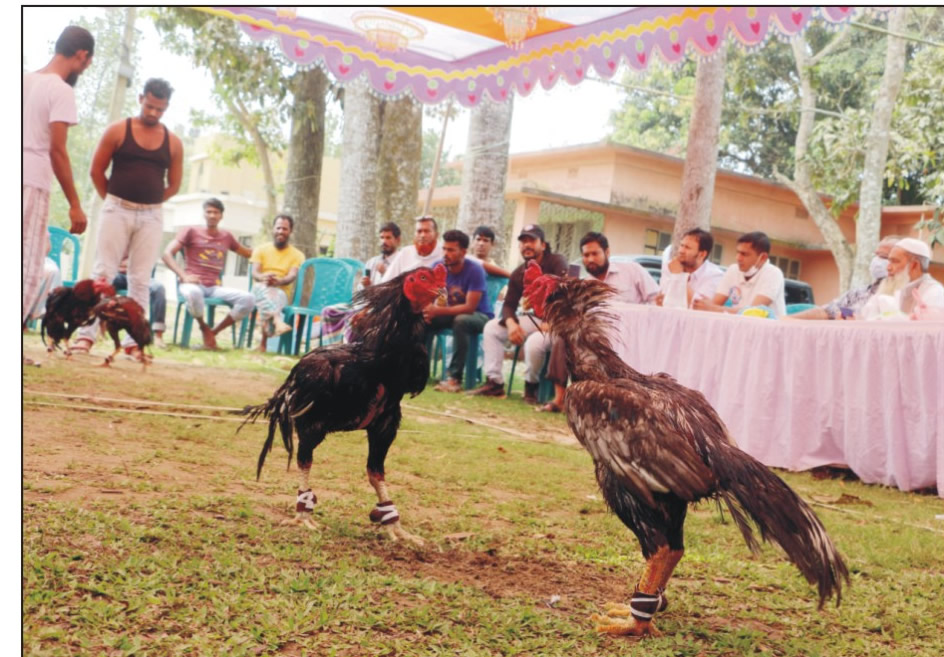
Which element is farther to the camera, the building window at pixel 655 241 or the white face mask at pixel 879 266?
the building window at pixel 655 241

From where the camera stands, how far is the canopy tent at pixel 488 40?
7.15 meters

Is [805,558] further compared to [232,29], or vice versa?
[232,29]

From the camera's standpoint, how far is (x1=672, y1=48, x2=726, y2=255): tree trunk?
1073 cm

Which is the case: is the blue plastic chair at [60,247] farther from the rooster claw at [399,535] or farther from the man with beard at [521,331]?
the rooster claw at [399,535]

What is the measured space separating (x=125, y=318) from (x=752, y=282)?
5.34 meters

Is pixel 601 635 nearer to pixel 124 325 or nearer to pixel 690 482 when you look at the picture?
pixel 690 482

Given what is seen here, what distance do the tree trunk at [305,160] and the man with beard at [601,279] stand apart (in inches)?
266

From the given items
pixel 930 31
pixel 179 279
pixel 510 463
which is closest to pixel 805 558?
pixel 510 463

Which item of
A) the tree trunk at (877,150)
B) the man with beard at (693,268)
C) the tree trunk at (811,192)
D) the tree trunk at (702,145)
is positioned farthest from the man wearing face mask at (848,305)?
the tree trunk at (811,192)

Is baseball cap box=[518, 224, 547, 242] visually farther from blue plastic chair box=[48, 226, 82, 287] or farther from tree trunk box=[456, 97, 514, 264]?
blue plastic chair box=[48, 226, 82, 287]

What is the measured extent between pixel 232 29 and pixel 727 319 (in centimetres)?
991

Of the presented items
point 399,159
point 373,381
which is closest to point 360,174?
point 399,159

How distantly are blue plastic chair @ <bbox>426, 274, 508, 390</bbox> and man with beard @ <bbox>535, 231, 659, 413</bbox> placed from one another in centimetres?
114

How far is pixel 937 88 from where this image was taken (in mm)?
13641
